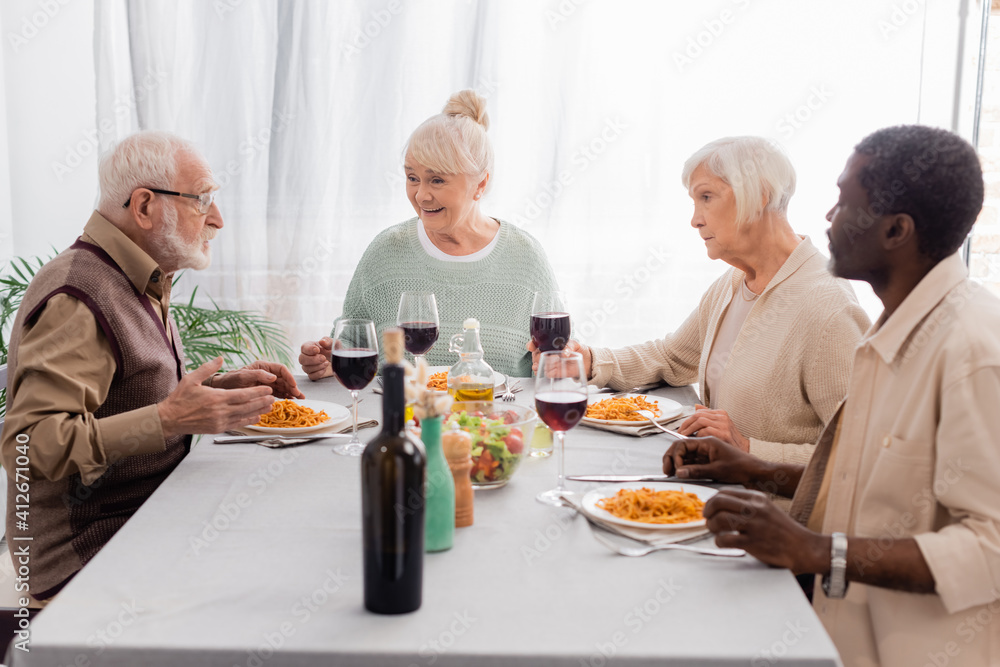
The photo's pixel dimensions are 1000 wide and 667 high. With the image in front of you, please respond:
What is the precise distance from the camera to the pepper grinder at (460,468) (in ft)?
3.98

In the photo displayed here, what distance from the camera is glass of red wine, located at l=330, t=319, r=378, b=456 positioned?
163 centimetres

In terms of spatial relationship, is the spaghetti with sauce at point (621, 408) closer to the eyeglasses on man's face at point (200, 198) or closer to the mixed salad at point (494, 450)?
the mixed salad at point (494, 450)

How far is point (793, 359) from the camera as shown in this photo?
1.84 m

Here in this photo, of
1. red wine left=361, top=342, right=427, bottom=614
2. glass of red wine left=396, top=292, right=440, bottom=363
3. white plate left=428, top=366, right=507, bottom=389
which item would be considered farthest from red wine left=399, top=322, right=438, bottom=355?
red wine left=361, top=342, right=427, bottom=614

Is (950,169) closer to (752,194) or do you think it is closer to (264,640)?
(752,194)

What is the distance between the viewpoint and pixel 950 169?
47.4 inches

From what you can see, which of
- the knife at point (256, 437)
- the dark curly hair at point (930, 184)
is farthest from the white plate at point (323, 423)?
the dark curly hair at point (930, 184)

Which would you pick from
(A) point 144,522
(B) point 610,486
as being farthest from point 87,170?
(B) point 610,486

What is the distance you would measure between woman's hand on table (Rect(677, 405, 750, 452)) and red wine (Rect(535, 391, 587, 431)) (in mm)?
395

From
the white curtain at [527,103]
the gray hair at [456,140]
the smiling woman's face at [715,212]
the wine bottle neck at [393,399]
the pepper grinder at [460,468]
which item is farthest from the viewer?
the white curtain at [527,103]

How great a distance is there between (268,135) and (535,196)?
1.13m

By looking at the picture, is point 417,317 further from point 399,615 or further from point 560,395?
point 399,615

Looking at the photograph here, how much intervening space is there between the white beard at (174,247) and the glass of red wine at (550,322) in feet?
2.66

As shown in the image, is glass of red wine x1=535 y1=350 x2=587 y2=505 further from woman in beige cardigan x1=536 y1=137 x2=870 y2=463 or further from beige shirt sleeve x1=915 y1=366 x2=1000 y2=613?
beige shirt sleeve x1=915 y1=366 x2=1000 y2=613
